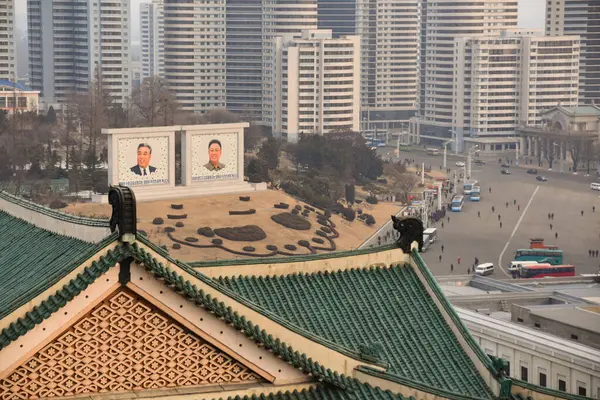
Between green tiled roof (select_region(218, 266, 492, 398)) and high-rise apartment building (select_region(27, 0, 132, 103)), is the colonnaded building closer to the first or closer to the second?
green tiled roof (select_region(218, 266, 492, 398))

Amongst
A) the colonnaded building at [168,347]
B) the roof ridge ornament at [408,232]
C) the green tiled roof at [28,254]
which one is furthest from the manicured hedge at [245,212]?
the colonnaded building at [168,347]

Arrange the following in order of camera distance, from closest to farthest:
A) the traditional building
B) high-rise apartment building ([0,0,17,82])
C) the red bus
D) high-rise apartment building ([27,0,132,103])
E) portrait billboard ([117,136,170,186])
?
the red bus → portrait billboard ([117,136,170,186]) → the traditional building → high-rise apartment building ([0,0,17,82]) → high-rise apartment building ([27,0,132,103])

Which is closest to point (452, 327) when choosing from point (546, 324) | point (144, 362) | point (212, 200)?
point (144, 362)

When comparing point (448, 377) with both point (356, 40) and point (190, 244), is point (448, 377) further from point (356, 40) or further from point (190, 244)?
point (356, 40)

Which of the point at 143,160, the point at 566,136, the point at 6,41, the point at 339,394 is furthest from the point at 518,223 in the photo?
the point at 339,394

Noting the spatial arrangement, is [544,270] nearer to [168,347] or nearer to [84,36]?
[168,347]

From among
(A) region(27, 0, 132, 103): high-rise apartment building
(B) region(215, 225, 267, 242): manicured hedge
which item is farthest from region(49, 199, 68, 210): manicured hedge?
(A) region(27, 0, 132, 103): high-rise apartment building
